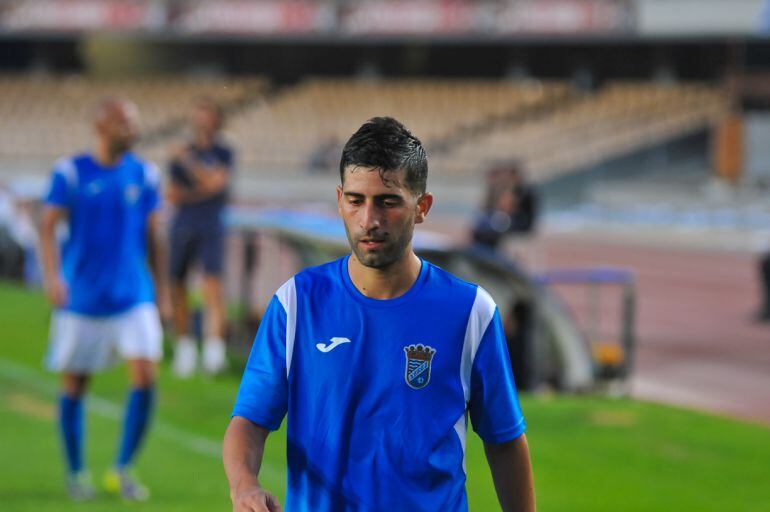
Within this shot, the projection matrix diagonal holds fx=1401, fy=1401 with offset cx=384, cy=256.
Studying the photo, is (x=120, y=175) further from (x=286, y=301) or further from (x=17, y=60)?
(x=17, y=60)

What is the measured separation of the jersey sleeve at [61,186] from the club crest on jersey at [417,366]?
4.50 metres

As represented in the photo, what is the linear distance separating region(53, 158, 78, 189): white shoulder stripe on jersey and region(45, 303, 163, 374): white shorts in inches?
25.9

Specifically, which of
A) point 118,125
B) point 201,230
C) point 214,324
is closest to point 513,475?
point 118,125

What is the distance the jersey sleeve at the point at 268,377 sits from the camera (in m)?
2.88

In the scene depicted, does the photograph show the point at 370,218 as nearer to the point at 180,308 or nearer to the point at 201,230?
the point at 201,230

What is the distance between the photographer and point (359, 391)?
2877 millimetres

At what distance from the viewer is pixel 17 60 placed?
50594mm

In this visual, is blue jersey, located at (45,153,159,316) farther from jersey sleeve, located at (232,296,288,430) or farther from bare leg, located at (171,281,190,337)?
jersey sleeve, located at (232,296,288,430)

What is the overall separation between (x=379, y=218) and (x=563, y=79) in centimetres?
4156

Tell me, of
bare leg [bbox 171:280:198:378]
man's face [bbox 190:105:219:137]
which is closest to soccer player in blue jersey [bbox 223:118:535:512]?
man's face [bbox 190:105:219:137]

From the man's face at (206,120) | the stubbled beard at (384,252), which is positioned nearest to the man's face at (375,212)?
the stubbled beard at (384,252)

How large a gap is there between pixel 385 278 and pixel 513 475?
20.6 inches

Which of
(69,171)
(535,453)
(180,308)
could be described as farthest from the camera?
(180,308)

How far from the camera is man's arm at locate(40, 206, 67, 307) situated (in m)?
6.98
